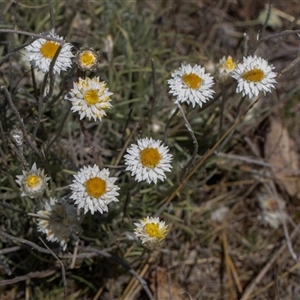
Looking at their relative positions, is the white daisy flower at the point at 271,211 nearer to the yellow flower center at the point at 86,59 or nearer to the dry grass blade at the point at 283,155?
the dry grass blade at the point at 283,155

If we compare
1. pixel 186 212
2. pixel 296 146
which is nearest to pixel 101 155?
pixel 186 212

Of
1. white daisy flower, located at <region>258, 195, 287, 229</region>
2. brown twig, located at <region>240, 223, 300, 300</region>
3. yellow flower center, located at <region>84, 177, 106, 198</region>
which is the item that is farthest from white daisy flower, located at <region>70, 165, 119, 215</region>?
white daisy flower, located at <region>258, 195, 287, 229</region>

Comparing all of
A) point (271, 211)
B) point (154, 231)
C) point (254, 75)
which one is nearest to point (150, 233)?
point (154, 231)

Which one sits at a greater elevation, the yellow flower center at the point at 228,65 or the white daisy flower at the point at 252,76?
the yellow flower center at the point at 228,65

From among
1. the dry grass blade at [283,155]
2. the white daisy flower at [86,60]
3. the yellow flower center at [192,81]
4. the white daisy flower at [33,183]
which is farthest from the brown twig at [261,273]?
the white daisy flower at [86,60]

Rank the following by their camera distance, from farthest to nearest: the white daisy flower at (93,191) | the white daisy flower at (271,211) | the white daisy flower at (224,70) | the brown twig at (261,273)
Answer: the white daisy flower at (271,211) < the brown twig at (261,273) < the white daisy flower at (224,70) < the white daisy flower at (93,191)

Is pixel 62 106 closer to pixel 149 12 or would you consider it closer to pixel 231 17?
pixel 149 12

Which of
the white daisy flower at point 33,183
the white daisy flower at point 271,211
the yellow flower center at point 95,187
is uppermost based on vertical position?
the white daisy flower at point 271,211

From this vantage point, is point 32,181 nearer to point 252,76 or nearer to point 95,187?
point 95,187
